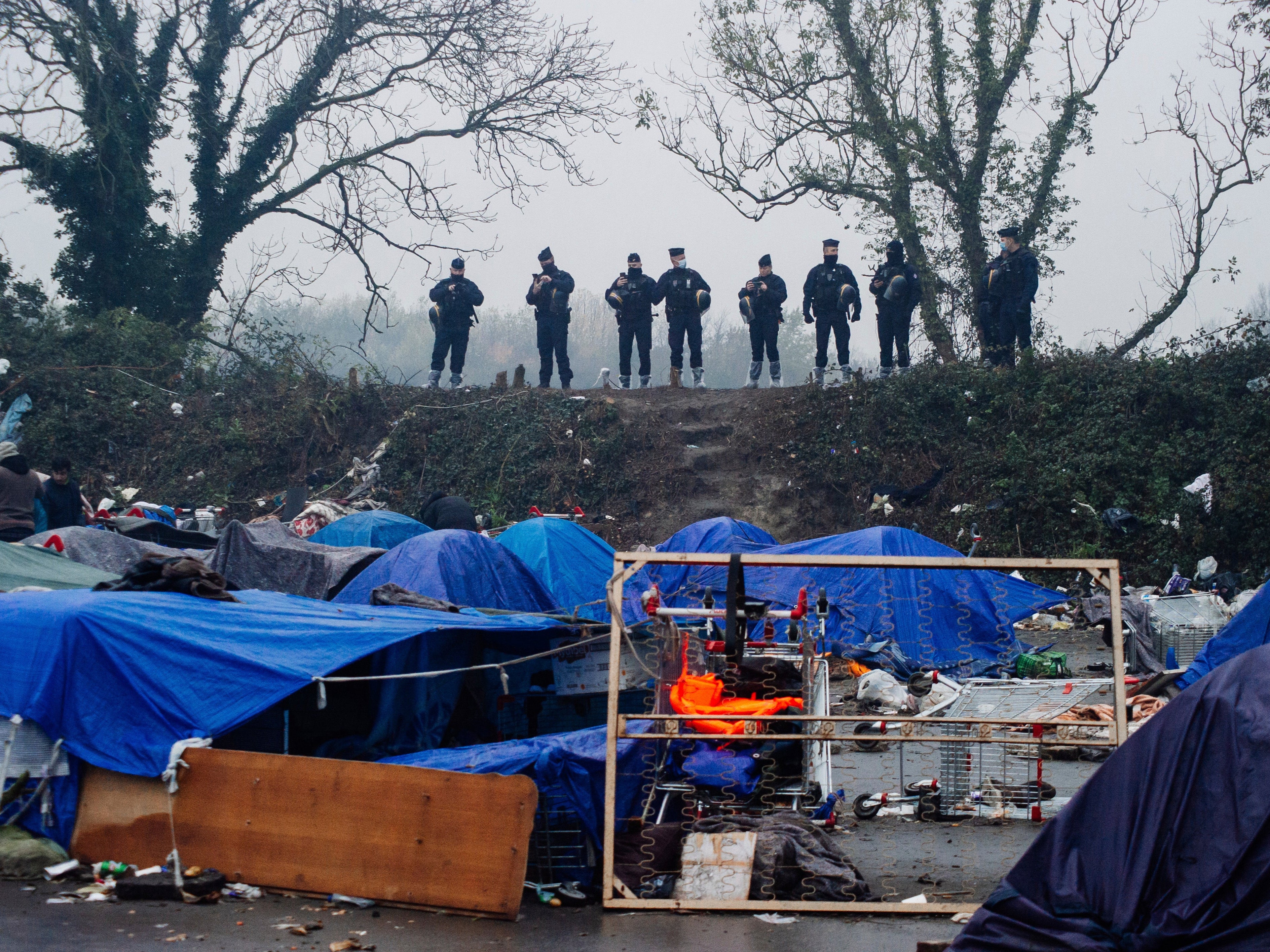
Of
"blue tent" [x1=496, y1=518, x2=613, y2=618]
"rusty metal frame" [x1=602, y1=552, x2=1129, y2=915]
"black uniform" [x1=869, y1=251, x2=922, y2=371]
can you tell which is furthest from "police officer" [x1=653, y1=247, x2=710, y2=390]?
"rusty metal frame" [x1=602, y1=552, x2=1129, y2=915]

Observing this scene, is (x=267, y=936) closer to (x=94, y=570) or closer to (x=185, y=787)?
(x=185, y=787)

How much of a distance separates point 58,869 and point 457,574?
5771 mm

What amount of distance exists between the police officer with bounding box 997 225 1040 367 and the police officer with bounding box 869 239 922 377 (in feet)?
4.66

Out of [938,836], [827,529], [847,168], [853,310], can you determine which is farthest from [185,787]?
[847,168]

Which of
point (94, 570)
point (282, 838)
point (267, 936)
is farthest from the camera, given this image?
point (94, 570)

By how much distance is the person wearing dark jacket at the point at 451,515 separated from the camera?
45.4ft

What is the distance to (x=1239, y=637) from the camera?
994 centimetres

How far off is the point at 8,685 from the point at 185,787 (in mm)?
1274

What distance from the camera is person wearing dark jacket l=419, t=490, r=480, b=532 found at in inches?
544

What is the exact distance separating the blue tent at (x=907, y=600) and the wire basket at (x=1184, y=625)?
1.12 meters

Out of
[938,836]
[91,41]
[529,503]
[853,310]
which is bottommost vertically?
[938,836]

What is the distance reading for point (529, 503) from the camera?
2030 cm

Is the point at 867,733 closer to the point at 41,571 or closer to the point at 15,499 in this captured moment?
the point at 41,571

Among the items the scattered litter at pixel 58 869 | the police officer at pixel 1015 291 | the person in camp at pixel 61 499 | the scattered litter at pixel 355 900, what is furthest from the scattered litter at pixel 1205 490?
the scattered litter at pixel 58 869
